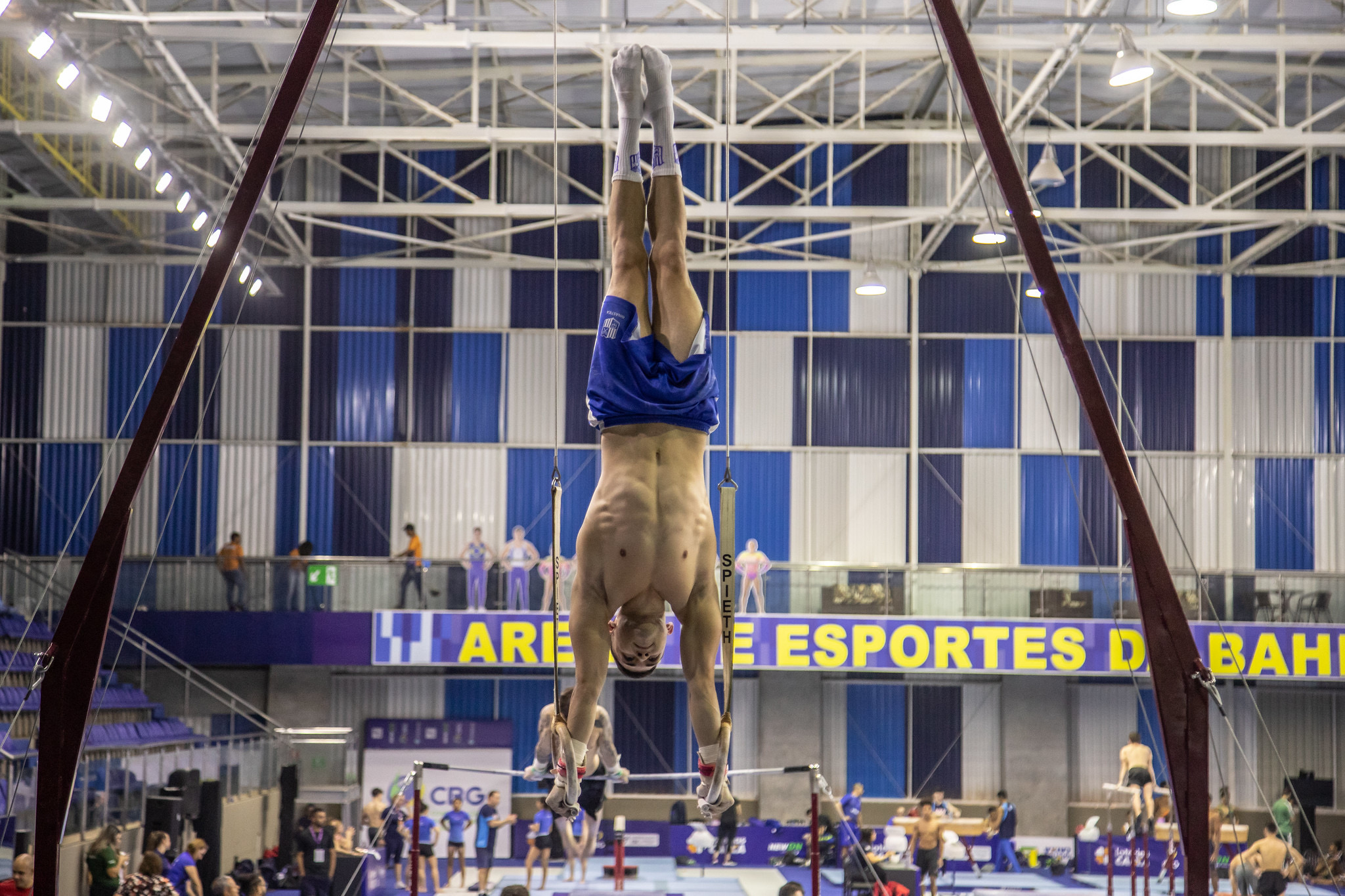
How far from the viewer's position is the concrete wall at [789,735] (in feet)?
72.3

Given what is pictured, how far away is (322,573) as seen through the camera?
1994cm

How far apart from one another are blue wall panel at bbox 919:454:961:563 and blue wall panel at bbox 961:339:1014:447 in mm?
908

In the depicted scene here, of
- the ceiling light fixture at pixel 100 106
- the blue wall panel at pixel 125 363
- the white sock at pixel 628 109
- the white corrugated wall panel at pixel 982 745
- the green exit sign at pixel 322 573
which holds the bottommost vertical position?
the white corrugated wall panel at pixel 982 745

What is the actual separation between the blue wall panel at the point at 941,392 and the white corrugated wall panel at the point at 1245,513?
4.99 meters

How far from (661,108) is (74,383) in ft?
64.4

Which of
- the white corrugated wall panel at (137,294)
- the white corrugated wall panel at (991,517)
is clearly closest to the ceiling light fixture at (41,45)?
the white corrugated wall panel at (137,294)

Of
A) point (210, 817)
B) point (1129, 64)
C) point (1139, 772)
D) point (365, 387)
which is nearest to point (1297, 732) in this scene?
point (1139, 772)

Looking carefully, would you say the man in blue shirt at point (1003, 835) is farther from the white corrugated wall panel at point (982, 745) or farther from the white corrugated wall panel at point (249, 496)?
the white corrugated wall panel at point (249, 496)

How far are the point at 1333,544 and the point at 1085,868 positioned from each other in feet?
25.1

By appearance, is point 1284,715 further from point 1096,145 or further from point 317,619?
point 317,619

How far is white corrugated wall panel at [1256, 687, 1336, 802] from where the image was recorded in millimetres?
22000

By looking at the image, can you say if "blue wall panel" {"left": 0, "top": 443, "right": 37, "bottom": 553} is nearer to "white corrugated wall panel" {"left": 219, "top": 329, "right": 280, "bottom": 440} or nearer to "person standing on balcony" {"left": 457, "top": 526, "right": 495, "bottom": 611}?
"white corrugated wall panel" {"left": 219, "top": 329, "right": 280, "bottom": 440}

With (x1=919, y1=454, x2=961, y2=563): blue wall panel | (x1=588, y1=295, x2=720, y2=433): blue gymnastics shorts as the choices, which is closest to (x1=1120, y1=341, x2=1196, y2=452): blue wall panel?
(x1=919, y1=454, x2=961, y2=563): blue wall panel

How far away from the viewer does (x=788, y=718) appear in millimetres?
22094
